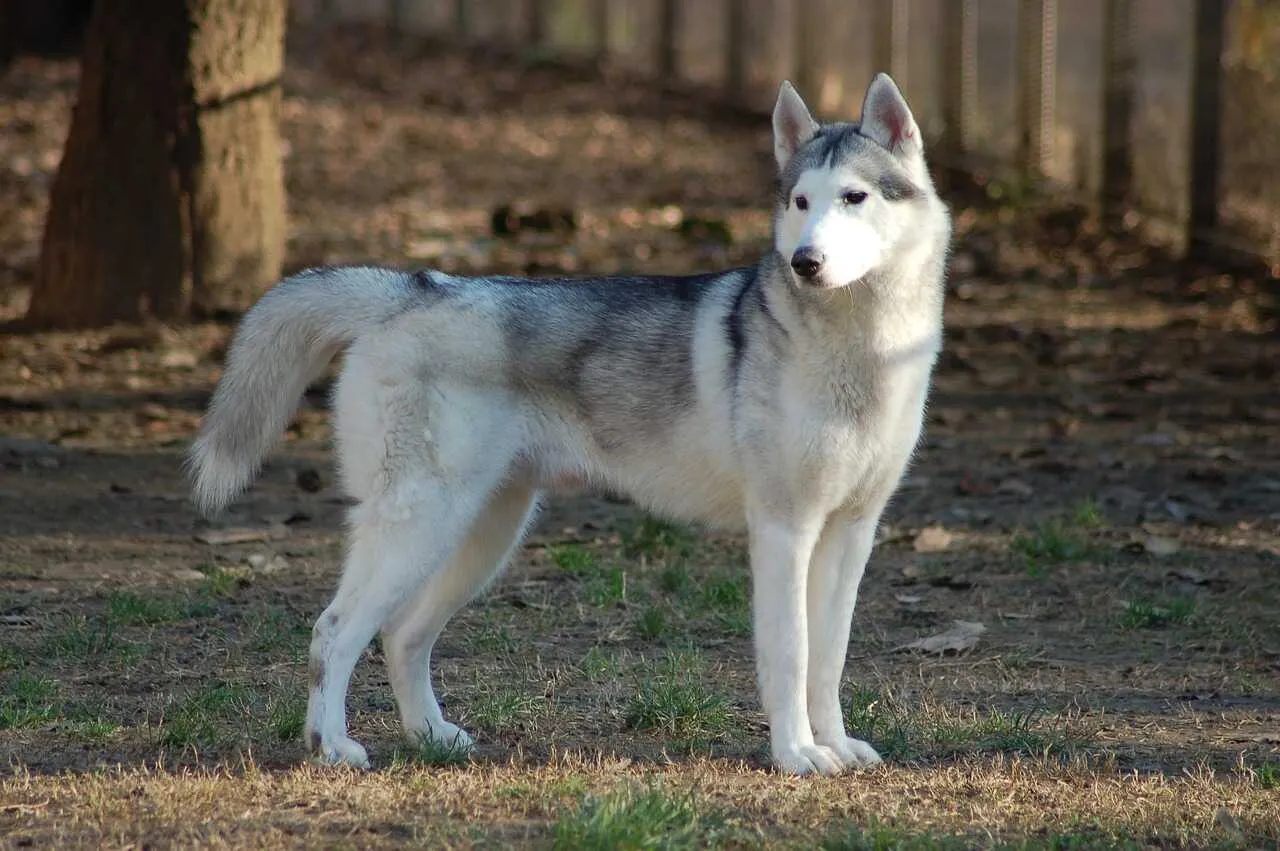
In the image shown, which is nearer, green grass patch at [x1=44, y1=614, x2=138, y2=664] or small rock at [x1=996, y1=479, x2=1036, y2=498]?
green grass patch at [x1=44, y1=614, x2=138, y2=664]

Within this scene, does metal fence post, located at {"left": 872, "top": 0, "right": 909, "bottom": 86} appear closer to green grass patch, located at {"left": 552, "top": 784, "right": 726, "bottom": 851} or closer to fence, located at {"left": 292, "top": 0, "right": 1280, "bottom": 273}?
fence, located at {"left": 292, "top": 0, "right": 1280, "bottom": 273}

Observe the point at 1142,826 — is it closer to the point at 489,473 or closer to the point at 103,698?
the point at 489,473

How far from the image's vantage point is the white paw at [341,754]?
14.6ft

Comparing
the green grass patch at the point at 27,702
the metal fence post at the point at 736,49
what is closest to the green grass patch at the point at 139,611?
the green grass patch at the point at 27,702

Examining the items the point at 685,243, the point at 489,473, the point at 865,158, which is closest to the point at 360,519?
the point at 489,473

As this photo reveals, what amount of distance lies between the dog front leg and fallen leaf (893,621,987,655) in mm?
1230

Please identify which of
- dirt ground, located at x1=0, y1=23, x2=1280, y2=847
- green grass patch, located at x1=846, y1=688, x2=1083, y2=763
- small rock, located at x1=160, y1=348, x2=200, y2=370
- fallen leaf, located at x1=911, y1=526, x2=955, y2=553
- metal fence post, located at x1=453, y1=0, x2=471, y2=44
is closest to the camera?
dirt ground, located at x1=0, y1=23, x2=1280, y2=847

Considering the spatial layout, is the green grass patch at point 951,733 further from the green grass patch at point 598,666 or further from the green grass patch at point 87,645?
the green grass patch at point 87,645

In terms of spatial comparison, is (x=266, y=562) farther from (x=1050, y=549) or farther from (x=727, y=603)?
(x=1050, y=549)

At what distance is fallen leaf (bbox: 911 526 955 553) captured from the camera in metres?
6.82

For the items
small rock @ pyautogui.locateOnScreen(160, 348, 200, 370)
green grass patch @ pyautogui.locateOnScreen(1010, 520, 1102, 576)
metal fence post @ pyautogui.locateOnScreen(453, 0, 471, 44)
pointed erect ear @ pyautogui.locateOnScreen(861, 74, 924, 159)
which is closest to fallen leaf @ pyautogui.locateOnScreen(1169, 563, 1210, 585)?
green grass patch @ pyautogui.locateOnScreen(1010, 520, 1102, 576)

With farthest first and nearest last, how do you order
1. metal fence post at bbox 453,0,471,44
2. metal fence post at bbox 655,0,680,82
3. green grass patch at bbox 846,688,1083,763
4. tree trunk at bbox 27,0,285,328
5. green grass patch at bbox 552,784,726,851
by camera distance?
1. metal fence post at bbox 453,0,471,44
2. metal fence post at bbox 655,0,680,82
3. tree trunk at bbox 27,0,285,328
4. green grass patch at bbox 846,688,1083,763
5. green grass patch at bbox 552,784,726,851

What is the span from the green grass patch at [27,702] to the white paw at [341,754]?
33.7 inches

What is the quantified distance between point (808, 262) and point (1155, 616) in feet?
7.79
